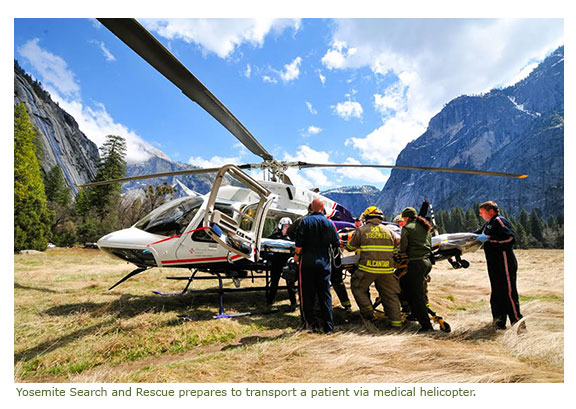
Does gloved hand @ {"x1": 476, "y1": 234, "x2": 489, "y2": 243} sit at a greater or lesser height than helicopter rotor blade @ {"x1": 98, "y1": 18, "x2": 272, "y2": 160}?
lesser

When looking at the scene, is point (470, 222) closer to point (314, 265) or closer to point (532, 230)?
point (532, 230)

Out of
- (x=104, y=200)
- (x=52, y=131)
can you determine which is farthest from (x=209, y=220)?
(x=52, y=131)

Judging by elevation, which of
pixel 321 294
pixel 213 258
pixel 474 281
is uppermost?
pixel 213 258

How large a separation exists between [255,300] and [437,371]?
185 inches

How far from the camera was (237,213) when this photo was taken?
232 inches

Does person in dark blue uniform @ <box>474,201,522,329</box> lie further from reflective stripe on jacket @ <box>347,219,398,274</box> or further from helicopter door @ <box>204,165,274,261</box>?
helicopter door @ <box>204,165,274,261</box>

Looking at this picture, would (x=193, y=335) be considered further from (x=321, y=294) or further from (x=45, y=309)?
(x=45, y=309)

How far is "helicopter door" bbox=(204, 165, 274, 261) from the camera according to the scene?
434 centimetres

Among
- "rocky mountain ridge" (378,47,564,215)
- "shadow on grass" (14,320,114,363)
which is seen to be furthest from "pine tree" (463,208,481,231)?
"shadow on grass" (14,320,114,363)

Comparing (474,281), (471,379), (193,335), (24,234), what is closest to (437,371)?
(471,379)

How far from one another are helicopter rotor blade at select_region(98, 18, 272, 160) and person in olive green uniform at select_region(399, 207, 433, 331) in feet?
11.6

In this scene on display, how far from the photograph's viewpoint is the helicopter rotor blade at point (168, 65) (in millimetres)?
2965

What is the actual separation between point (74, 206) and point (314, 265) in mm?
49308
